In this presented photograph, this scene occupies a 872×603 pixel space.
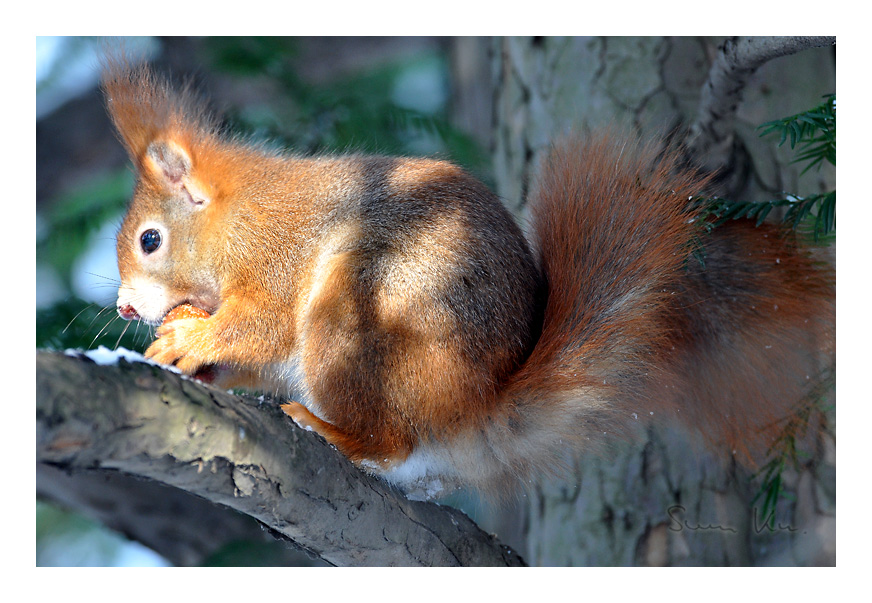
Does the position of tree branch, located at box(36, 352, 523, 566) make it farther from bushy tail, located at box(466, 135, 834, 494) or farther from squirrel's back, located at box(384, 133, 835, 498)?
bushy tail, located at box(466, 135, 834, 494)

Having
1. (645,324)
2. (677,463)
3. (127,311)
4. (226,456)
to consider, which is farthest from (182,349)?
(677,463)

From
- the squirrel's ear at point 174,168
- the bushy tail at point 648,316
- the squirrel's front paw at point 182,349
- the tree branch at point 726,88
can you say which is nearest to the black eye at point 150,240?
the squirrel's ear at point 174,168

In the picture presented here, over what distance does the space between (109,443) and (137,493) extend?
1.73m

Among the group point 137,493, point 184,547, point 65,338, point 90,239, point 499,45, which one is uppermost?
point 499,45

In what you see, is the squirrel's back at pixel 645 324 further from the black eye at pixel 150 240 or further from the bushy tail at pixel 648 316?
the black eye at pixel 150 240

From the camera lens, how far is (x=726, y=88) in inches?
62.2

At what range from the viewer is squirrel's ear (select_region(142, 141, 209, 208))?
1.56m

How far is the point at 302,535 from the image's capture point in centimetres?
110

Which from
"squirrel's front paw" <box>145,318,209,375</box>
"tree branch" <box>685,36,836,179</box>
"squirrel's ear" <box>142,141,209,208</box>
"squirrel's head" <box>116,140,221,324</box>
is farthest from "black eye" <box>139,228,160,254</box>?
"tree branch" <box>685,36,836,179</box>

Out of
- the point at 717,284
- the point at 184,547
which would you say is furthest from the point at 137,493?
the point at 717,284

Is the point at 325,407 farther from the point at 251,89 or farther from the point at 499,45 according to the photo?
the point at 251,89

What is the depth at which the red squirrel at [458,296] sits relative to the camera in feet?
4.22

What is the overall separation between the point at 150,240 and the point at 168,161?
0.17m
